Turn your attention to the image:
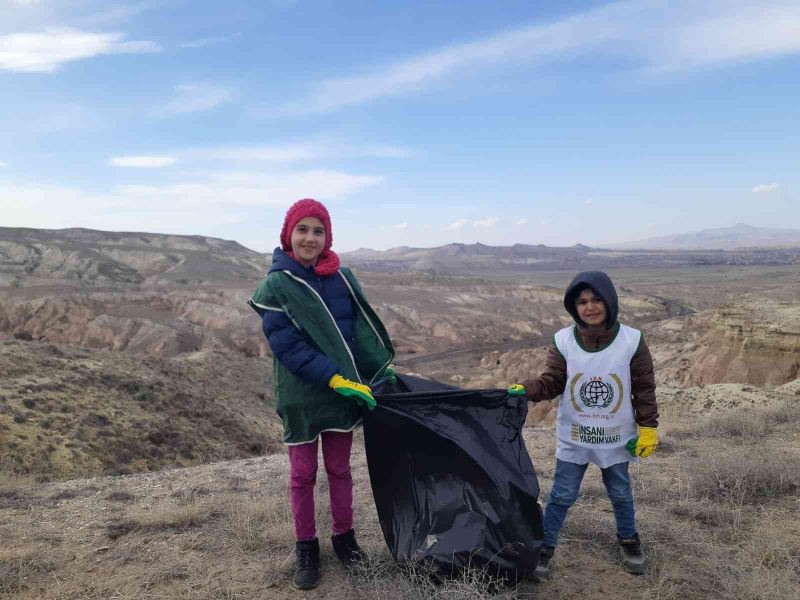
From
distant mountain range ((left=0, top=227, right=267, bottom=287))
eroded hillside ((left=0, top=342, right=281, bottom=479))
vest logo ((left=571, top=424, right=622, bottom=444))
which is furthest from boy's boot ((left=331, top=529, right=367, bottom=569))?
distant mountain range ((left=0, top=227, right=267, bottom=287))

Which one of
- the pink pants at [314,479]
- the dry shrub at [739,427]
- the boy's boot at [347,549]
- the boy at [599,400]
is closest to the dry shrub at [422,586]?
the boy's boot at [347,549]

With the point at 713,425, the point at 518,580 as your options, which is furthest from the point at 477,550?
the point at 713,425

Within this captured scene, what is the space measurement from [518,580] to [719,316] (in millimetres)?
16790

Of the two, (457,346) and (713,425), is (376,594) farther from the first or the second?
(457,346)

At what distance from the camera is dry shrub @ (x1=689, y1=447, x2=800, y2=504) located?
12.9 ft

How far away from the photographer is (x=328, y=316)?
2824 millimetres

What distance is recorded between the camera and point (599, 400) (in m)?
2.86

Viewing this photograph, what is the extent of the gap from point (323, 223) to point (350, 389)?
0.93 metres

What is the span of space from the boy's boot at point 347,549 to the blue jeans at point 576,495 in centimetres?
106

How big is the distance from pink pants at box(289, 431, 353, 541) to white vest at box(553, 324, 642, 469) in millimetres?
1263

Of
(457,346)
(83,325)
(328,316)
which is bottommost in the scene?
(457,346)

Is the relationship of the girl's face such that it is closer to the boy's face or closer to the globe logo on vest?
the boy's face

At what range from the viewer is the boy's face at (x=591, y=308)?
9.27ft

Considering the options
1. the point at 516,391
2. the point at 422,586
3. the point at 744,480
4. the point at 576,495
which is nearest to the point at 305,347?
the point at 516,391
